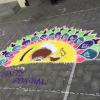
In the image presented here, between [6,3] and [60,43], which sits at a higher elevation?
[60,43]

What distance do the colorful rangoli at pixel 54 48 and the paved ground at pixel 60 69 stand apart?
276 millimetres

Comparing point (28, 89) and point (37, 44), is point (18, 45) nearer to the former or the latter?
point (37, 44)

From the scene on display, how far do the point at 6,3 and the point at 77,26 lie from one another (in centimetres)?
603

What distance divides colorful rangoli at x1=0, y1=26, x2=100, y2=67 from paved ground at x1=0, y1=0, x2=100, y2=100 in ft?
0.90

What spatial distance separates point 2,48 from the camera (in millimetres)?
7918

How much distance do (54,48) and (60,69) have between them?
3.35 ft

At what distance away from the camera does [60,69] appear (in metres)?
5.93

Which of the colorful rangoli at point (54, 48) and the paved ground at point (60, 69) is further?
the colorful rangoli at point (54, 48)

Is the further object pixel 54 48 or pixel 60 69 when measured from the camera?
pixel 54 48

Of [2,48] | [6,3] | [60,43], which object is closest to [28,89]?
[60,43]

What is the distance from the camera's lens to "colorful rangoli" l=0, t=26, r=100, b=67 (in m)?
6.16

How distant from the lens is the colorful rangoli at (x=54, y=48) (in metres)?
6.16

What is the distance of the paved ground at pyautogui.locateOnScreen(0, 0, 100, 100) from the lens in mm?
5184

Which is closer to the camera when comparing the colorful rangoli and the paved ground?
the paved ground
